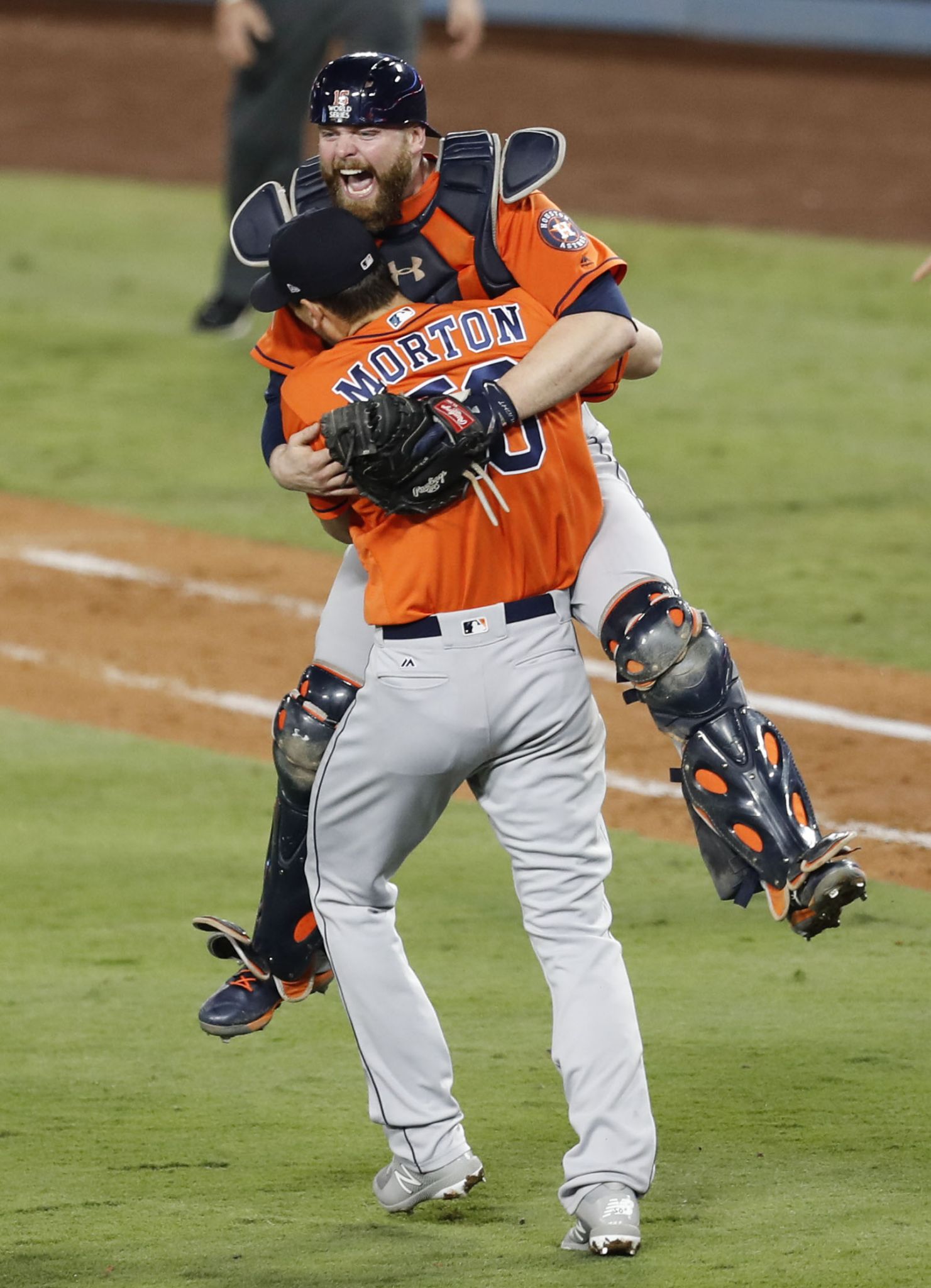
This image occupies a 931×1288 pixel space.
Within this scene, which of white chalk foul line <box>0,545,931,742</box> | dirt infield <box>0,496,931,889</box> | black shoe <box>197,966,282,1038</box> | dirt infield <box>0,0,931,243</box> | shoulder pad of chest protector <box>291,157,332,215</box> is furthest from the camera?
dirt infield <box>0,0,931,243</box>

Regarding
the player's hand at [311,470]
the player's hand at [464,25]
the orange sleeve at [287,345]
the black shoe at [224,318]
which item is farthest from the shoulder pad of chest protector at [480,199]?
the black shoe at [224,318]

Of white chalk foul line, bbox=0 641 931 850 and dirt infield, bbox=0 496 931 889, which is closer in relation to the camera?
white chalk foul line, bbox=0 641 931 850

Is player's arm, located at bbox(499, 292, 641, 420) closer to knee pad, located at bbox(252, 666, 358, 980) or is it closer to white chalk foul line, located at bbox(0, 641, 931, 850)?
knee pad, located at bbox(252, 666, 358, 980)

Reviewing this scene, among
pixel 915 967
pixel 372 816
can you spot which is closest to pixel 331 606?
pixel 372 816

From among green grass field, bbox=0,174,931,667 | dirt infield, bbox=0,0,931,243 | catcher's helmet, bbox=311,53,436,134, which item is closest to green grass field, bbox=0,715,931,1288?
catcher's helmet, bbox=311,53,436,134

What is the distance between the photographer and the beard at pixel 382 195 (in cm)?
384

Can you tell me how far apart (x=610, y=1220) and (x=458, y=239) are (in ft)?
5.67

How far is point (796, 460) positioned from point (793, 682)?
10.4 feet

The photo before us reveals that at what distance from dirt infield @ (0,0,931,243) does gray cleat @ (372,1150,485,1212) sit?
1290cm

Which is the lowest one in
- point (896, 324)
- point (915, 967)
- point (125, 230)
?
point (125, 230)

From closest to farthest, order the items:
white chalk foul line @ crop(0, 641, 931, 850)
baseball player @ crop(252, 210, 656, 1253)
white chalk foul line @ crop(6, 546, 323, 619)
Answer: baseball player @ crop(252, 210, 656, 1253) < white chalk foul line @ crop(0, 641, 931, 850) < white chalk foul line @ crop(6, 546, 323, 619)

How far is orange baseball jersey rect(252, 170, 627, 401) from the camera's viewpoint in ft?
12.5

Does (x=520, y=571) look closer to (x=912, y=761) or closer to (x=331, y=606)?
(x=331, y=606)

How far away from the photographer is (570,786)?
3689 mm
